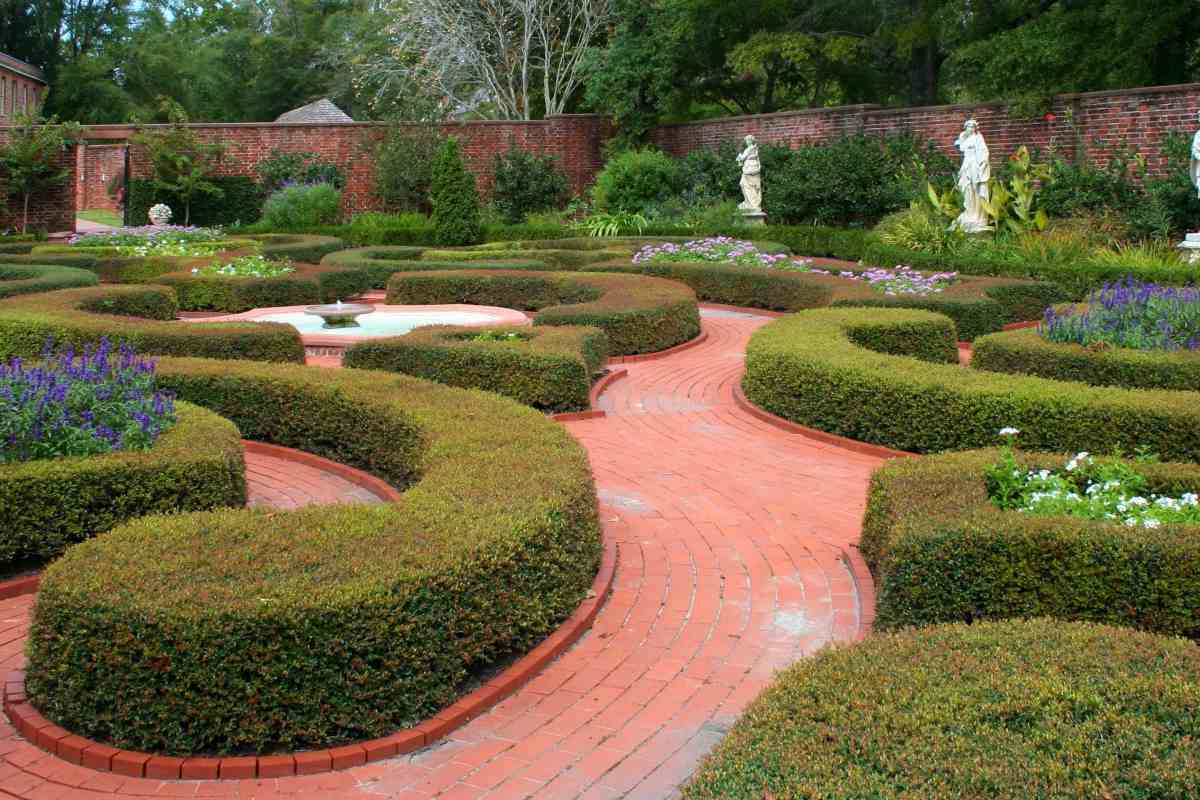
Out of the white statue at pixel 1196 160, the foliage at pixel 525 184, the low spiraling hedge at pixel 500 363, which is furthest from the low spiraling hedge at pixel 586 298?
the foliage at pixel 525 184

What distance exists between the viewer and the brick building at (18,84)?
43375 mm

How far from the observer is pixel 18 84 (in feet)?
149

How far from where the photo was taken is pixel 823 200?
21625mm

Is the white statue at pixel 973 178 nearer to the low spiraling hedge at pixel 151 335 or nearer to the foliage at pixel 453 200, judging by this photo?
the foliage at pixel 453 200

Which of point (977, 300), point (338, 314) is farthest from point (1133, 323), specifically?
point (338, 314)

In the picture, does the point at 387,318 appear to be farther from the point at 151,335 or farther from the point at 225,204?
the point at 225,204

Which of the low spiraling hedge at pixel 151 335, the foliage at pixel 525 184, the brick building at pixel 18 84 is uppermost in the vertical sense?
the brick building at pixel 18 84

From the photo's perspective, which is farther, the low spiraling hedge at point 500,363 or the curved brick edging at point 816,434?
the low spiraling hedge at point 500,363

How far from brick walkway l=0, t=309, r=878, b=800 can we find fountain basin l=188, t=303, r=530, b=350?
15.0ft

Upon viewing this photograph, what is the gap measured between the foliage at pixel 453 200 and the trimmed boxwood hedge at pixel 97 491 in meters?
16.9

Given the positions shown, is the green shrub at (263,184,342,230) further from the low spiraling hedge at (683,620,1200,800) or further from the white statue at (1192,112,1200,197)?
the low spiraling hedge at (683,620,1200,800)

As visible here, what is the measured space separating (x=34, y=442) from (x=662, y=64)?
73.5ft

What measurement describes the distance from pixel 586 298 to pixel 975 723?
445 inches

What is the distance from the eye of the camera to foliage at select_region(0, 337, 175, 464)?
569 cm
